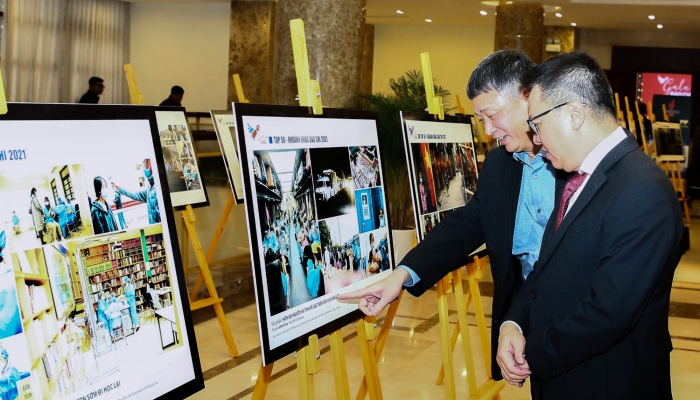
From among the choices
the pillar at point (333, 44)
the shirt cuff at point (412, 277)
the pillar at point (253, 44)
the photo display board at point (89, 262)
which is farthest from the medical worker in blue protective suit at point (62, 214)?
the pillar at point (253, 44)

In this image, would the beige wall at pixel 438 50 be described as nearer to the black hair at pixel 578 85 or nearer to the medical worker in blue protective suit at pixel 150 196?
the black hair at pixel 578 85

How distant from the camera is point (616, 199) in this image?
1.84 metres

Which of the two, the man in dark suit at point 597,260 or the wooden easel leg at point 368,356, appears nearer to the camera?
the man in dark suit at point 597,260

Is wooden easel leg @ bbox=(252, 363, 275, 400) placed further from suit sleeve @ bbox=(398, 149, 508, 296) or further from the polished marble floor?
the polished marble floor

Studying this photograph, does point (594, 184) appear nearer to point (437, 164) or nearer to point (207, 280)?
point (437, 164)

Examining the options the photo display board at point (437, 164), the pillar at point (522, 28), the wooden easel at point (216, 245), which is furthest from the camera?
the pillar at point (522, 28)

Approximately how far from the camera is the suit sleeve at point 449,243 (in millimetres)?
2748

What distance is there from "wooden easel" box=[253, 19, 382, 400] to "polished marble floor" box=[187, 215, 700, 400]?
1.21 meters

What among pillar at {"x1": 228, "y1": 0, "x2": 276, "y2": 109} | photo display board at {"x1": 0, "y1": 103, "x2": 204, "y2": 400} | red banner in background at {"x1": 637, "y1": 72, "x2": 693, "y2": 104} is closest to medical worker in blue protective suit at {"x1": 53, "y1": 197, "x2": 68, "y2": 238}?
photo display board at {"x1": 0, "y1": 103, "x2": 204, "y2": 400}

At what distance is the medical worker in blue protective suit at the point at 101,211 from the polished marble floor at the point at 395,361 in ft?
7.52

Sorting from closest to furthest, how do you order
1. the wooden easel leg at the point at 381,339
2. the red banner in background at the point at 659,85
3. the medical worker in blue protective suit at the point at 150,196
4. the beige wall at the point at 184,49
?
1. the medical worker in blue protective suit at the point at 150,196
2. the wooden easel leg at the point at 381,339
3. the beige wall at the point at 184,49
4. the red banner in background at the point at 659,85

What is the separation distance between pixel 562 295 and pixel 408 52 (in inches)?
740

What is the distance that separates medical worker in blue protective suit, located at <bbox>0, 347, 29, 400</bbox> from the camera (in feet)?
4.85

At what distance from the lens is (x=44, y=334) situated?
61.9 inches
